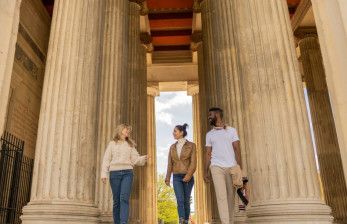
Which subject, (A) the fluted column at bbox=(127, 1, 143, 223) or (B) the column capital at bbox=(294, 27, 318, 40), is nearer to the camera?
(A) the fluted column at bbox=(127, 1, 143, 223)

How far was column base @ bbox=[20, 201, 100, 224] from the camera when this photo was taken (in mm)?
7891

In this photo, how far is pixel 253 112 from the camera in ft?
28.5

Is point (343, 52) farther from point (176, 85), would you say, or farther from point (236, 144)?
point (176, 85)

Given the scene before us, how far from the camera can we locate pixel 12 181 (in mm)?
14398

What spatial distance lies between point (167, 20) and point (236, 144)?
26.2 meters

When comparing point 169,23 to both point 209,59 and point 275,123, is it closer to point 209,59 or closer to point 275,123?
point 209,59

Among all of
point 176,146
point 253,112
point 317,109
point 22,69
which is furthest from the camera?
point 317,109

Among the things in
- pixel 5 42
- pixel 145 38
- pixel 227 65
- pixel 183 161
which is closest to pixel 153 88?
pixel 145 38

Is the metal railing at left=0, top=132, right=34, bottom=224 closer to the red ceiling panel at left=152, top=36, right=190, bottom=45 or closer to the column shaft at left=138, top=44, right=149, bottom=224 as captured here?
the column shaft at left=138, top=44, right=149, bottom=224

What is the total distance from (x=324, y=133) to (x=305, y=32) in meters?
8.82

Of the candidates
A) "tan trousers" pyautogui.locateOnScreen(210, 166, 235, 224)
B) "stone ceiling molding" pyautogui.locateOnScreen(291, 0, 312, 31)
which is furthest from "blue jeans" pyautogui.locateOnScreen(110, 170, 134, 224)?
"stone ceiling molding" pyautogui.locateOnScreen(291, 0, 312, 31)

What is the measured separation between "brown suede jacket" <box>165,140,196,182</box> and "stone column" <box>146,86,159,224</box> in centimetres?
1548

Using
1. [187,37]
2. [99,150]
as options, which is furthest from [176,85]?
[99,150]

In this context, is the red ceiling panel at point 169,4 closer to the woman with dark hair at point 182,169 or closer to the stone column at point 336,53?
the woman with dark hair at point 182,169
